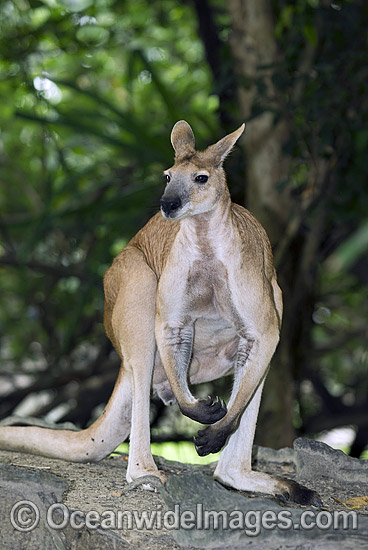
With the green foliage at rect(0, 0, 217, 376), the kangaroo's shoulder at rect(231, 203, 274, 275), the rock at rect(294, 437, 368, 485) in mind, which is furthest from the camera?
the green foliage at rect(0, 0, 217, 376)

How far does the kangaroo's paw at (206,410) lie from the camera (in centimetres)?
186

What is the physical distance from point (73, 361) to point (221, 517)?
3.66 meters

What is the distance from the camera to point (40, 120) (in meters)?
3.75

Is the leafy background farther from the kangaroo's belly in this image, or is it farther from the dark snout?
the dark snout

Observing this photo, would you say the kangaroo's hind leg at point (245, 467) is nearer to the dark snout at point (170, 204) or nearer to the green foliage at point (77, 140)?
the dark snout at point (170, 204)

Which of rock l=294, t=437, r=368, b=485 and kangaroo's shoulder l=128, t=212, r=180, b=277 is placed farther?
rock l=294, t=437, r=368, b=485

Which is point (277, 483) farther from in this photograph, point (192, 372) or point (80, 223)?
point (80, 223)

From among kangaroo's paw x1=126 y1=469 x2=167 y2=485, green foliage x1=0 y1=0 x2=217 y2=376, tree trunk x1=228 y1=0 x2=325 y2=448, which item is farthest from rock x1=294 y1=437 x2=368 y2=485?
green foliage x1=0 y1=0 x2=217 y2=376

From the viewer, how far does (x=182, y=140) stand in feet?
6.58

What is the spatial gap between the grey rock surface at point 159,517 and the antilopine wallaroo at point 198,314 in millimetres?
173

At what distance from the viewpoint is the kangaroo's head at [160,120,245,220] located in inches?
69.4

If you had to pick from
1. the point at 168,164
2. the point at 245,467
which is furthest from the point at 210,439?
the point at 168,164

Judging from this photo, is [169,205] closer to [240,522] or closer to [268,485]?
[240,522]

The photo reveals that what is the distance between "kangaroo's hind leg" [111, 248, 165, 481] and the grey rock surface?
0.10 m
